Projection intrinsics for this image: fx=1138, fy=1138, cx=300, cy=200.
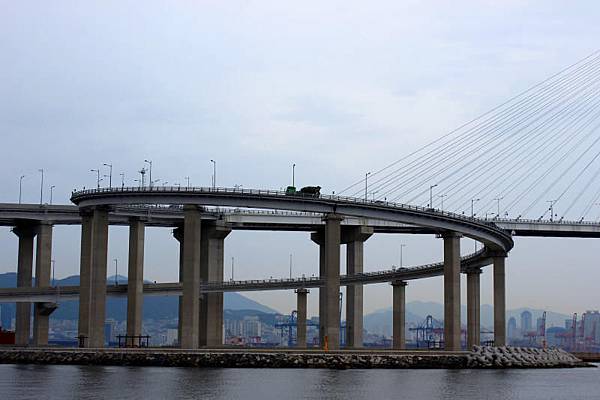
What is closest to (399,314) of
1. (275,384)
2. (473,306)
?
(473,306)

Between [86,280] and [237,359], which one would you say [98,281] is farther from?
[237,359]

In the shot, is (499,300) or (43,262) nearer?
(499,300)

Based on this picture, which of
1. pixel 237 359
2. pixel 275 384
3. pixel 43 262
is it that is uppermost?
pixel 43 262

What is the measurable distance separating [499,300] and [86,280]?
47.7 meters

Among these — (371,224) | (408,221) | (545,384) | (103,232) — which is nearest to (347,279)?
(371,224)

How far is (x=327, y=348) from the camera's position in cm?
10831

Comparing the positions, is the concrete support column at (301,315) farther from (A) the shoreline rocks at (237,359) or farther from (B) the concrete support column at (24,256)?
(A) the shoreline rocks at (237,359)

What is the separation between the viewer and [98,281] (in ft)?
359

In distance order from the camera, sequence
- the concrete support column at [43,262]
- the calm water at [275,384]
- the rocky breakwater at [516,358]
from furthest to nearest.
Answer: the concrete support column at [43,262], the rocky breakwater at [516,358], the calm water at [275,384]

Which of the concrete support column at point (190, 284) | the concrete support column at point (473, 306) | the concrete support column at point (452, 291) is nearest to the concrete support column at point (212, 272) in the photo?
the concrete support column at point (473, 306)

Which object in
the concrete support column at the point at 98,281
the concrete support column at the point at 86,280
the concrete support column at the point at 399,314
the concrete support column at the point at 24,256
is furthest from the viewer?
the concrete support column at the point at 399,314

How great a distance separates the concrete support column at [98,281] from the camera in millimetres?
109000

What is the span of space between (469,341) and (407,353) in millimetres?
41237

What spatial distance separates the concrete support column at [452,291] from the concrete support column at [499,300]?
12.9 m
